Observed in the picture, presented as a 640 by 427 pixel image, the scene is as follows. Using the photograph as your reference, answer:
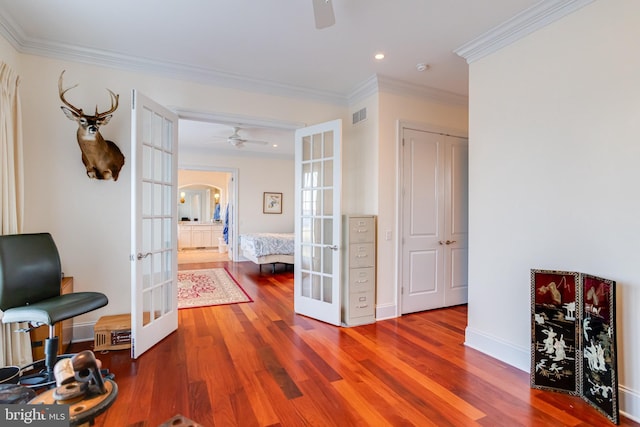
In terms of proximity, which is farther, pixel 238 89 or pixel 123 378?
pixel 238 89

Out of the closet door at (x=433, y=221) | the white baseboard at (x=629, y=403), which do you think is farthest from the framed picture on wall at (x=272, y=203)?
the white baseboard at (x=629, y=403)

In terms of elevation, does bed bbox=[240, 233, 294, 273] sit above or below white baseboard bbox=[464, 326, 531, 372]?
above

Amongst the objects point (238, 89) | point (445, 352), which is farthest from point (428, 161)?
point (238, 89)

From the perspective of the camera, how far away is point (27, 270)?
7.68 ft

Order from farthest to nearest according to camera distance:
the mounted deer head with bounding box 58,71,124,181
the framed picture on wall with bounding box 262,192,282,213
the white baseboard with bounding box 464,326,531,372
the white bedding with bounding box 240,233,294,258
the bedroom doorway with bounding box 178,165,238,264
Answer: the framed picture on wall with bounding box 262,192,282,213
the bedroom doorway with bounding box 178,165,238,264
the white bedding with bounding box 240,233,294,258
the mounted deer head with bounding box 58,71,124,181
the white baseboard with bounding box 464,326,531,372

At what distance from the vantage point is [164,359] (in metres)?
2.64

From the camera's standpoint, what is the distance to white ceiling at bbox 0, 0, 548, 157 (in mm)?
2354

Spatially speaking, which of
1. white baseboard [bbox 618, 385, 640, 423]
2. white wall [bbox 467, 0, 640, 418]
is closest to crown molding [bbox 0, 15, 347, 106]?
white wall [bbox 467, 0, 640, 418]

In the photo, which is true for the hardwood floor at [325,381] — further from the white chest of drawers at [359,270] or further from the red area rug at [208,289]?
the red area rug at [208,289]

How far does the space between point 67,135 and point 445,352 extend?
4109mm

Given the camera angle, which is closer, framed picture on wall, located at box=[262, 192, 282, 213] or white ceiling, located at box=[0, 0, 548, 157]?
white ceiling, located at box=[0, 0, 548, 157]

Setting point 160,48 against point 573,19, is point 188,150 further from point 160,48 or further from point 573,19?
point 573,19

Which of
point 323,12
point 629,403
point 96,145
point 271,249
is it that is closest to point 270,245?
point 271,249

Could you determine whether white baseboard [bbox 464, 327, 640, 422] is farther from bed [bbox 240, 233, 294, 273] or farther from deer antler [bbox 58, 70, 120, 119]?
bed [bbox 240, 233, 294, 273]
